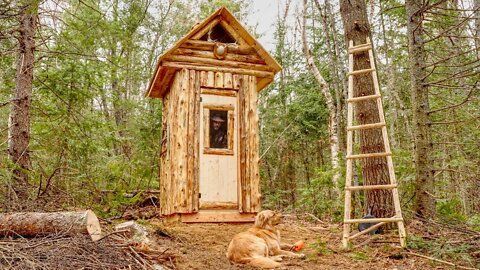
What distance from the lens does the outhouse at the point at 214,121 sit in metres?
8.31

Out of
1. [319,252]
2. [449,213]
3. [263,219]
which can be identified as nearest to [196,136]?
[263,219]

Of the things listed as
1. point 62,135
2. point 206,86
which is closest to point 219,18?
point 206,86

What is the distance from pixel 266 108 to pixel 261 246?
12.8 meters

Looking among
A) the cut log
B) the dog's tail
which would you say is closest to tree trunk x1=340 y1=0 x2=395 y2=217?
the dog's tail

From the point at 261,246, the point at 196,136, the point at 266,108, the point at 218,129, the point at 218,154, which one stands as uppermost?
the point at 266,108

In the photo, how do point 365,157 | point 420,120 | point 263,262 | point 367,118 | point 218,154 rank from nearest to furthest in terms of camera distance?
point 263,262 < point 365,157 < point 367,118 < point 420,120 < point 218,154

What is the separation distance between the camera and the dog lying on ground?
4961 millimetres

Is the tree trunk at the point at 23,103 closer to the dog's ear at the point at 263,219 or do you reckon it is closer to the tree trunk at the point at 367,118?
the dog's ear at the point at 263,219

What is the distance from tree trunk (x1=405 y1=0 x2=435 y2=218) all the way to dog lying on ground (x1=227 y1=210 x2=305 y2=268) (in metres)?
2.57

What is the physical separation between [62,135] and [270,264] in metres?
4.94

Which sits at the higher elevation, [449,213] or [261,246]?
[449,213]

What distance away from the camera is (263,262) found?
4.87m

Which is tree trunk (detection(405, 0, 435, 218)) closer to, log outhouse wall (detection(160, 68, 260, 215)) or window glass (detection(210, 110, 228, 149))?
log outhouse wall (detection(160, 68, 260, 215))

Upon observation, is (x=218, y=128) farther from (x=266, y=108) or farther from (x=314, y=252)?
(x=266, y=108)
